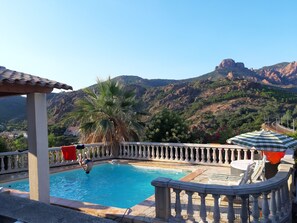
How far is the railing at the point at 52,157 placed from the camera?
9703 mm

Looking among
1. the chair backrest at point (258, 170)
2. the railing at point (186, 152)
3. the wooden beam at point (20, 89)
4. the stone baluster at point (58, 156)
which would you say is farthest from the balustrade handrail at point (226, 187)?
the stone baluster at point (58, 156)

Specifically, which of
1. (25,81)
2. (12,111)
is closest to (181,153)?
(25,81)

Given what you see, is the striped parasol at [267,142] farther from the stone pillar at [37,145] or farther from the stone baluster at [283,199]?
the stone pillar at [37,145]

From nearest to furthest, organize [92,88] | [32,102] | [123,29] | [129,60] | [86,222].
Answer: [86,222] < [32,102] < [92,88] < [123,29] < [129,60]

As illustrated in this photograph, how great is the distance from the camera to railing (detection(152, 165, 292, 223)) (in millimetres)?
4074

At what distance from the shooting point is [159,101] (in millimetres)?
43688

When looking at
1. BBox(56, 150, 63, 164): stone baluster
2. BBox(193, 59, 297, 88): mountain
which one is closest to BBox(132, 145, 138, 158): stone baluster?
BBox(56, 150, 63, 164): stone baluster

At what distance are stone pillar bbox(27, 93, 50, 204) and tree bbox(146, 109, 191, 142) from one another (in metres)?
7.84

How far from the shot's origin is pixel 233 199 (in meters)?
4.14

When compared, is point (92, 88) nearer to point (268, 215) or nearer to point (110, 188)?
point (110, 188)

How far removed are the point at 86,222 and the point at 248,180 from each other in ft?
15.6

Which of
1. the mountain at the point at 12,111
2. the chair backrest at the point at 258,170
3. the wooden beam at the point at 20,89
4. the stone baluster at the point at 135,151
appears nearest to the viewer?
the wooden beam at the point at 20,89

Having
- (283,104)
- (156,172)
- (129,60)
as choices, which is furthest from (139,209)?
(283,104)

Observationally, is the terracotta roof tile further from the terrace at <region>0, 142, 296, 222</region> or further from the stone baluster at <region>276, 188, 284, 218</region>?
the stone baluster at <region>276, 188, 284, 218</region>
